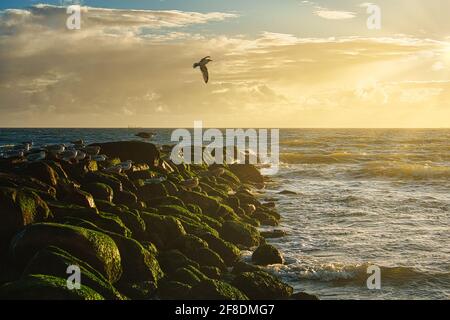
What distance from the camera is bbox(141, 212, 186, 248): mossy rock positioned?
13.1 m

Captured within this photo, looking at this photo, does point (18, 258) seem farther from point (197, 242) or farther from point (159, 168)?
point (159, 168)

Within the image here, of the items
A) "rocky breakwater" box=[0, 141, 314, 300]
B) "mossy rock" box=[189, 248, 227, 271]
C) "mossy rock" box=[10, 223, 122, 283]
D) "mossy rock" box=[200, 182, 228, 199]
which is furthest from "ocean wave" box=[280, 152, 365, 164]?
"mossy rock" box=[10, 223, 122, 283]

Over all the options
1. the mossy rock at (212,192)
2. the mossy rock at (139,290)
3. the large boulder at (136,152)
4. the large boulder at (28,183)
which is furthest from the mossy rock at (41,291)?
the large boulder at (136,152)

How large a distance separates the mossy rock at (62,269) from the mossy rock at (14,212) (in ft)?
6.71

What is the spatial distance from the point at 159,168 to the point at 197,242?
39.6 ft

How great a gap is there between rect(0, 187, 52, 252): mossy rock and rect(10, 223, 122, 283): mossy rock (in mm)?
976

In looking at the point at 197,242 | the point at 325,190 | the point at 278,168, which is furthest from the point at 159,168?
the point at 278,168

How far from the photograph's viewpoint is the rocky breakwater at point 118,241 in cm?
935

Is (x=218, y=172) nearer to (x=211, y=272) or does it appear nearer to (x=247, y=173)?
(x=247, y=173)

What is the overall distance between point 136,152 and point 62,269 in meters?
15.6

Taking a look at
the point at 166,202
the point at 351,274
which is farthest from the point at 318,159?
the point at 351,274

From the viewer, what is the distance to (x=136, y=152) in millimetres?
24562

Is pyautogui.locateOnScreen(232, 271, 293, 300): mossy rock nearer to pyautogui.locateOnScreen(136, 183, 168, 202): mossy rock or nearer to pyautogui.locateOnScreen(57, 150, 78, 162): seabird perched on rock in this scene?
pyautogui.locateOnScreen(136, 183, 168, 202): mossy rock

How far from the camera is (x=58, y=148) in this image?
23469mm
